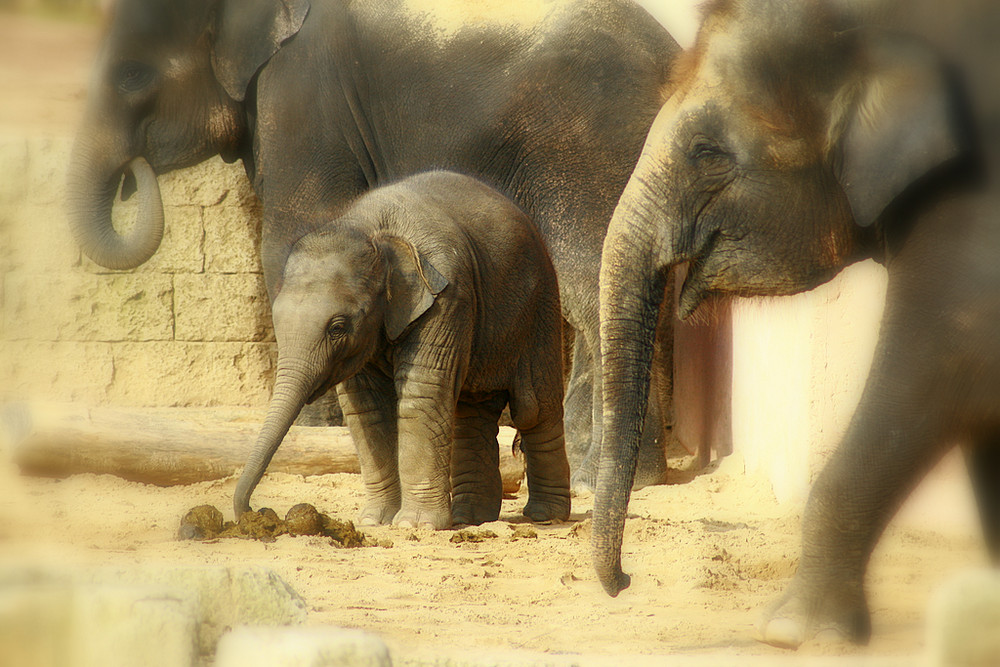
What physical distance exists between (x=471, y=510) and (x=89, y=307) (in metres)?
3.98

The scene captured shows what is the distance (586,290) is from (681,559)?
2187 mm

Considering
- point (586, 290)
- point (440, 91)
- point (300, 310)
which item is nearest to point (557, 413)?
point (586, 290)

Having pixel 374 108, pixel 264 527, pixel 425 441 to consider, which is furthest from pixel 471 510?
pixel 374 108

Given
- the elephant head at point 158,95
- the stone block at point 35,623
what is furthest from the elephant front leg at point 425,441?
the stone block at point 35,623

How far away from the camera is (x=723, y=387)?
7500 mm

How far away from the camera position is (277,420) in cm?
489

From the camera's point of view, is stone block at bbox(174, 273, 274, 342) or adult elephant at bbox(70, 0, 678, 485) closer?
adult elephant at bbox(70, 0, 678, 485)

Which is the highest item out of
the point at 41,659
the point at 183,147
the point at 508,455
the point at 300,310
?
the point at 183,147

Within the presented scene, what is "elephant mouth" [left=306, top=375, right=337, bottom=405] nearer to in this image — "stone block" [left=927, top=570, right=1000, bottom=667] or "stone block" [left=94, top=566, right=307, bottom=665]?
"stone block" [left=94, top=566, right=307, bottom=665]

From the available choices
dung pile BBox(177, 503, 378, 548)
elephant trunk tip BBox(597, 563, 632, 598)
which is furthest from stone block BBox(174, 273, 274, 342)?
elephant trunk tip BBox(597, 563, 632, 598)

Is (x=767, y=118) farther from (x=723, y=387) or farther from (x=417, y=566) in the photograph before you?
(x=723, y=387)

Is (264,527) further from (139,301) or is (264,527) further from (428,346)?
(139,301)

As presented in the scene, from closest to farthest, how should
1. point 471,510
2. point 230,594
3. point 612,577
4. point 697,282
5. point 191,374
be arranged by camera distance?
point 230,594
point 612,577
point 697,282
point 471,510
point 191,374

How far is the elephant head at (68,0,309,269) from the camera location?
665 centimetres
